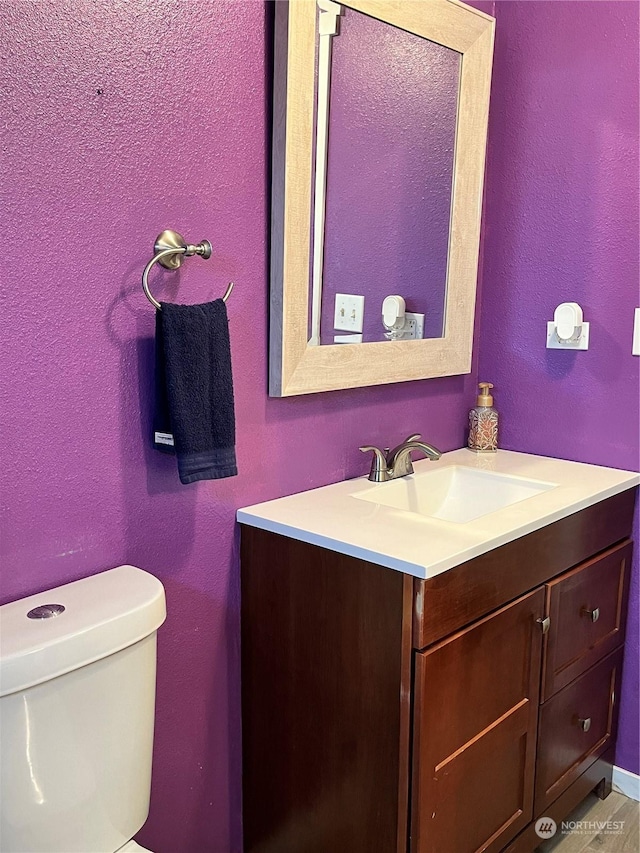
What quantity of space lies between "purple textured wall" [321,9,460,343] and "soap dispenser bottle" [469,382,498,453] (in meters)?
0.26

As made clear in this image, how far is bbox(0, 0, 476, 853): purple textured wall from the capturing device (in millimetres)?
1194

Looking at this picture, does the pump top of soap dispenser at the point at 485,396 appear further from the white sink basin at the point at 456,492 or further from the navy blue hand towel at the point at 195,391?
the navy blue hand towel at the point at 195,391

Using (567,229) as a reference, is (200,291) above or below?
below

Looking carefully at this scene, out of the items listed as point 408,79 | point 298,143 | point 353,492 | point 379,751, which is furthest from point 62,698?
point 408,79

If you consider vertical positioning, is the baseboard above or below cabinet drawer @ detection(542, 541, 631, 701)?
below

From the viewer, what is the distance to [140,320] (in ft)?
4.48

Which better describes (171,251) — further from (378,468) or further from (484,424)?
(484,424)

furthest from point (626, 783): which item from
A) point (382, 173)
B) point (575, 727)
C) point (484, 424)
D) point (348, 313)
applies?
point (382, 173)

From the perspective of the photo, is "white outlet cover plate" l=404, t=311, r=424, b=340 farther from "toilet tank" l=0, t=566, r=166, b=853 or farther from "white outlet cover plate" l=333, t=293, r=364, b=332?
"toilet tank" l=0, t=566, r=166, b=853

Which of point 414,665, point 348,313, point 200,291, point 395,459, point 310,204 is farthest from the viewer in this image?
point 395,459

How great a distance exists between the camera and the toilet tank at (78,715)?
3.45ft

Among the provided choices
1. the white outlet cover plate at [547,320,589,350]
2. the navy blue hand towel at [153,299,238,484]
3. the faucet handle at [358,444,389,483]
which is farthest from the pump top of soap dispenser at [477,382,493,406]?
the navy blue hand towel at [153,299,238,484]

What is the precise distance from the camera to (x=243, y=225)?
151 centimetres

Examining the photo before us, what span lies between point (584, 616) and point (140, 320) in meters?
1.16
